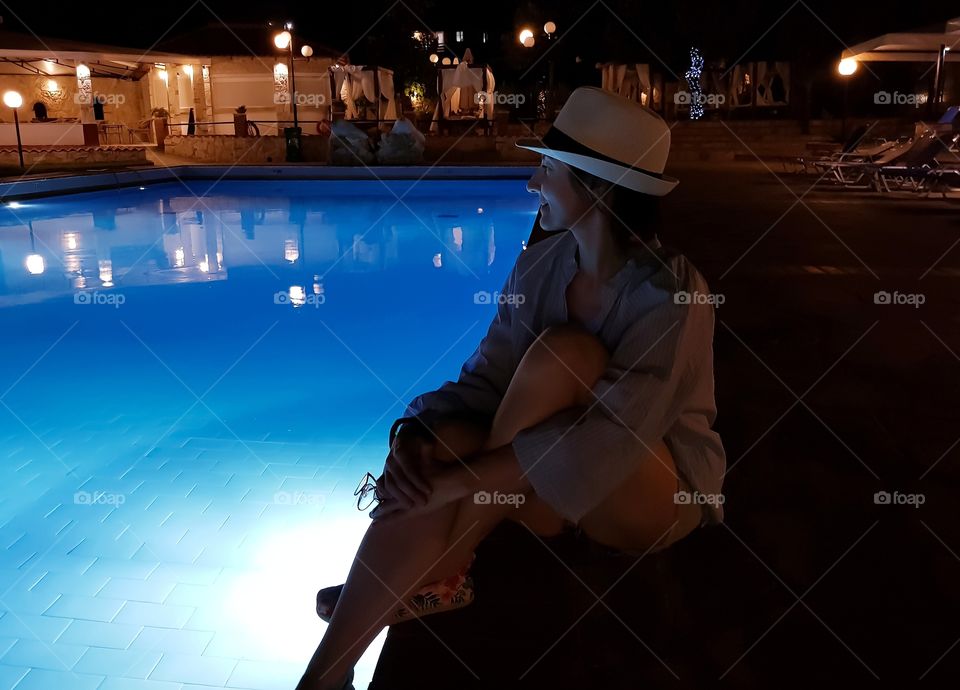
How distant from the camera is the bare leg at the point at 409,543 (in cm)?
147

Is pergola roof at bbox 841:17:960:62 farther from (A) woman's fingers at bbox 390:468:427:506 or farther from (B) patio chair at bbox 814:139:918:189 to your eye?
(A) woman's fingers at bbox 390:468:427:506

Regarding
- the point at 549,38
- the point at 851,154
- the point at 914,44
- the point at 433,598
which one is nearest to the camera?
the point at 433,598

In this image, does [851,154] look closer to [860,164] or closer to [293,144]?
[860,164]

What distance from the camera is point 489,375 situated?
182 cm

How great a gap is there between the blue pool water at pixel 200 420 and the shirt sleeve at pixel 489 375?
30.9 inches

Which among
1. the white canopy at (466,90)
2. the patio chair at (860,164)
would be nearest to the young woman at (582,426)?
the patio chair at (860,164)

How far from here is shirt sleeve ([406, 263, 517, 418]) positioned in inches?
70.7

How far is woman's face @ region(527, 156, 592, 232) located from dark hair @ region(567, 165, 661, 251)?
0.01 m

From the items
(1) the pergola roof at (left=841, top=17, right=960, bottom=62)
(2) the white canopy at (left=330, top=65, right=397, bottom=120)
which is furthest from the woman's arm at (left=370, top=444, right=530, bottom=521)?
(2) the white canopy at (left=330, top=65, right=397, bottom=120)

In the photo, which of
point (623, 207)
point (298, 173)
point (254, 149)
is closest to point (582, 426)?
point (623, 207)

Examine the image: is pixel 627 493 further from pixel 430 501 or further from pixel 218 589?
pixel 218 589

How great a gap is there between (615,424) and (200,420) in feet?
12.1

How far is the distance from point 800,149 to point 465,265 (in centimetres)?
1084

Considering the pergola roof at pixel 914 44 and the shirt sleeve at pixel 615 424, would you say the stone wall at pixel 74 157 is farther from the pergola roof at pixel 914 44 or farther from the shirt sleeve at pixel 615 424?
the shirt sleeve at pixel 615 424
